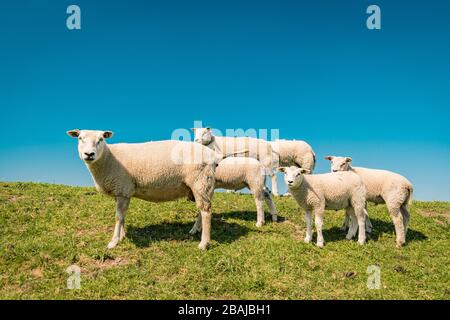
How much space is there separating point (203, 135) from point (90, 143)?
8.32 metres

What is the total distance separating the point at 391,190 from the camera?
12844 millimetres

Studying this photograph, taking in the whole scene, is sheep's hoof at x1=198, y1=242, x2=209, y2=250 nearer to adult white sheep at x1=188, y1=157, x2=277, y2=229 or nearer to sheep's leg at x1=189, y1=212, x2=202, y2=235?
sheep's leg at x1=189, y1=212, x2=202, y2=235

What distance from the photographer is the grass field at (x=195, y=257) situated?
30.1ft

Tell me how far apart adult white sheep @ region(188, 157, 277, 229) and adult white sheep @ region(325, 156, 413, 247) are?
9.17 ft

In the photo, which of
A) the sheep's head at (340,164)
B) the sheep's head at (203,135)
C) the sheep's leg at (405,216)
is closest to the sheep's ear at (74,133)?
the sheep's head at (203,135)

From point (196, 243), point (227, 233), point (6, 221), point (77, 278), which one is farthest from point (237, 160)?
point (6, 221)

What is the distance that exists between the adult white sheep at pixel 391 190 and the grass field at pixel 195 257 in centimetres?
78

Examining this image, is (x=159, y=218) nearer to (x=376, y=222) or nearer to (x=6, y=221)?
(x=6, y=221)

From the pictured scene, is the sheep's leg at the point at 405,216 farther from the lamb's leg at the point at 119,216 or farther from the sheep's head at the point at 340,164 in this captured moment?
the lamb's leg at the point at 119,216

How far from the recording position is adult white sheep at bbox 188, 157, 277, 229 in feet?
45.5

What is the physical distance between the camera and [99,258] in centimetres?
1057

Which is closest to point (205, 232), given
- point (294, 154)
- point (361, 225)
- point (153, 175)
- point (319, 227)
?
point (153, 175)

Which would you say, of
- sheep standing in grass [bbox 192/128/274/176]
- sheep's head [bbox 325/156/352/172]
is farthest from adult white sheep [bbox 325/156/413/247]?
sheep standing in grass [bbox 192/128/274/176]

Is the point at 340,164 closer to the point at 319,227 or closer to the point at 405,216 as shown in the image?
the point at 405,216
